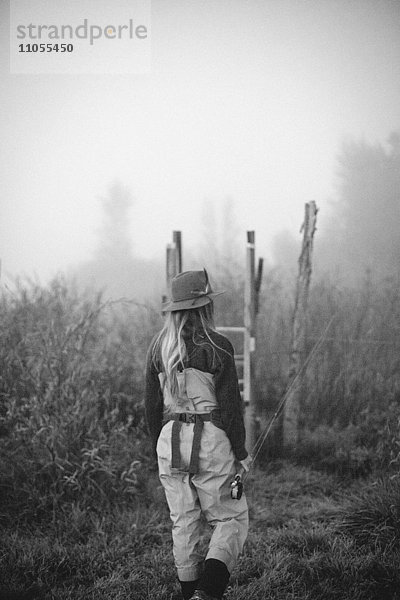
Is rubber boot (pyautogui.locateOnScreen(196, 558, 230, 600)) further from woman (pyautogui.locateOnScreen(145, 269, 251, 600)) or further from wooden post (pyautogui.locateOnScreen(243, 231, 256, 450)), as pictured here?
wooden post (pyautogui.locateOnScreen(243, 231, 256, 450))

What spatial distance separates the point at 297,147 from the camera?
19.2 metres

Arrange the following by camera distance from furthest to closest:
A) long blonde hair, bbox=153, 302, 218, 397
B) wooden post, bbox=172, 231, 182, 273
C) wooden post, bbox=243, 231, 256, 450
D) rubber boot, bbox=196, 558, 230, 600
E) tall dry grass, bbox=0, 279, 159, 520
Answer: wooden post, bbox=172, 231, 182, 273 < wooden post, bbox=243, 231, 256, 450 < tall dry grass, bbox=0, 279, 159, 520 < long blonde hair, bbox=153, 302, 218, 397 < rubber boot, bbox=196, 558, 230, 600

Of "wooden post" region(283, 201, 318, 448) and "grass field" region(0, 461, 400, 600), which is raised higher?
"wooden post" region(283, 201, 318, 448)

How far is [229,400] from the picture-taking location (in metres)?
Answer: 2.47

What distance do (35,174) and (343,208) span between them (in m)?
11.2

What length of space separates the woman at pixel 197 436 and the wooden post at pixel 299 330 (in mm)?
2734

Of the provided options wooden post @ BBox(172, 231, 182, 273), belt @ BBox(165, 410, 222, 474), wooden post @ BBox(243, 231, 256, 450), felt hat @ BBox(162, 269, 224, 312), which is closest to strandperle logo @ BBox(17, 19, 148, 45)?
wooden post @ BBox(172, 231, 182, 273)

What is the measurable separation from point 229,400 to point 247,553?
134 centimetres

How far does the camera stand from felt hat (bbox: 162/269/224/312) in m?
2.56

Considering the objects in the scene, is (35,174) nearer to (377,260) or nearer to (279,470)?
(377,260)

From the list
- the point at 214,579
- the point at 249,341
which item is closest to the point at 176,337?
the point at 214,579

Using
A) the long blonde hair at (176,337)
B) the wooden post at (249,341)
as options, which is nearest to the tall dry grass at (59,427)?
the wooden post at (249,341)

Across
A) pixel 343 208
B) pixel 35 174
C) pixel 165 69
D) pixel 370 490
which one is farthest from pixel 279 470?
pixel 165 69

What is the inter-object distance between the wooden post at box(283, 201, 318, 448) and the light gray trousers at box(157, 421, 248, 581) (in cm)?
275
